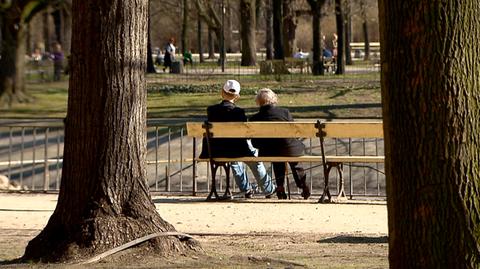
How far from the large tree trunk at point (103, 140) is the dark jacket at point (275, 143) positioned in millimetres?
6179

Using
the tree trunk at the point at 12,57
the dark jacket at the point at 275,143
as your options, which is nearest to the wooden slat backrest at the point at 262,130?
the dark jacket at the point at 275,143

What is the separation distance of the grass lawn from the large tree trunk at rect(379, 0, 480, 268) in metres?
20.7

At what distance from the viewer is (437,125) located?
6.00 m

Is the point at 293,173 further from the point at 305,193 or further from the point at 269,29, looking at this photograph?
the point at 269,29

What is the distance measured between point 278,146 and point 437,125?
9146 millimetres

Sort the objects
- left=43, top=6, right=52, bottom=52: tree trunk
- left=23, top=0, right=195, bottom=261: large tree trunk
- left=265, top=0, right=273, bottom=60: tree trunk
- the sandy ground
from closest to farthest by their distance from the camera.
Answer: left=23, top=0, right=195, bottom=261: large tree trunk, the sandy ground, left=43, top=6, right=52, bottom=52: tree trunk, left=265, top=0, right=273, bottom=60: tree trunk

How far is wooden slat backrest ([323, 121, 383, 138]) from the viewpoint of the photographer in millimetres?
14555

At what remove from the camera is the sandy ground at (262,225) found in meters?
9.80

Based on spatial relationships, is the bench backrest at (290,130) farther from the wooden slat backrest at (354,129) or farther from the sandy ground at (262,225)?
the sandy ground at (262,225)

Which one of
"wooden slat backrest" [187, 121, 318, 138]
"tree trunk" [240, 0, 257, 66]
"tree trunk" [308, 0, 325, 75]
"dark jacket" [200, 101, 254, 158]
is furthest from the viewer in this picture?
"tree trunk" [240, 0, 257, 66]

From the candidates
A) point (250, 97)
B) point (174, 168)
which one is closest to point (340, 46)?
point (250, 97)

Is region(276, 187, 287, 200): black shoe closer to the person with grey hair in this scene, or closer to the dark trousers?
the person with grey hair

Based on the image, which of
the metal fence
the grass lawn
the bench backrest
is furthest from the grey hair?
the grass lawn

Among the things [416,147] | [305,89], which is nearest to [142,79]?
[416,147]
